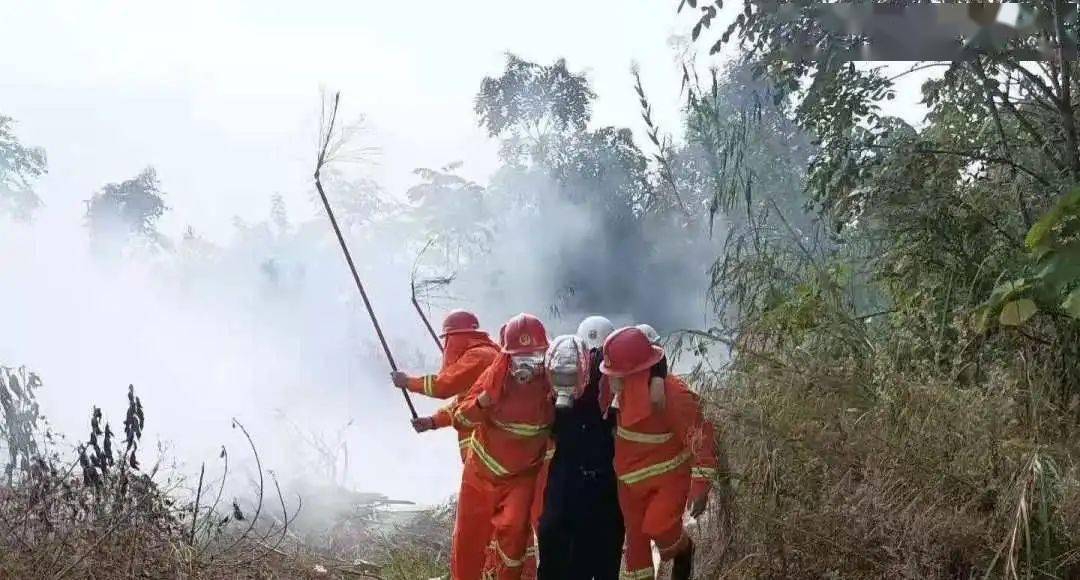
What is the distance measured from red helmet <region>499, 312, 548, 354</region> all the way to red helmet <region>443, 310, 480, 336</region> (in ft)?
4.23

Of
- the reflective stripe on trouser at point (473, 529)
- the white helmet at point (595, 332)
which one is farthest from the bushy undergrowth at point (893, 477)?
the reflective stripe on trouser at point (473, 529)

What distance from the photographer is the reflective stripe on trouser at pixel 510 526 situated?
5031 mm

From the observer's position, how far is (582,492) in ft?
16.1

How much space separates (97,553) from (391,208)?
65.2 feet

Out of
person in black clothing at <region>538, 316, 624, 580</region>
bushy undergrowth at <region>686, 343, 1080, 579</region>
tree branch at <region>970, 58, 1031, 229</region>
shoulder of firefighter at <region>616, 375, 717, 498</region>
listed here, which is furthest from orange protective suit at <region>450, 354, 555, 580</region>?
tree branch at <region>970, 58, 1031, 229</region>

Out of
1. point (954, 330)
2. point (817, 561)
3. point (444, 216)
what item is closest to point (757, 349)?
point (954, 330)

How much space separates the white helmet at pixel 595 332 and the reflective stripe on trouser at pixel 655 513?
0.73 metres

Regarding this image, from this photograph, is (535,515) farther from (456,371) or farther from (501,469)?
(456,371)

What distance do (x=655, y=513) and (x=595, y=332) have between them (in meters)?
0.96

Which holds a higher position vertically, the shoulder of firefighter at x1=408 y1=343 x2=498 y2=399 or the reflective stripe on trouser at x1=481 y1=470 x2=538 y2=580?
the shoulder of firefighter at x1=408 y1=343 x2=498 y2=399

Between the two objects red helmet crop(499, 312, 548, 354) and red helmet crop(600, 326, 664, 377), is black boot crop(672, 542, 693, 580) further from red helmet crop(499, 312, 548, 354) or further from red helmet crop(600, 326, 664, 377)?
red helmet crop(499, 312, 548, 354)

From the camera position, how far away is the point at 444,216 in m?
23.1

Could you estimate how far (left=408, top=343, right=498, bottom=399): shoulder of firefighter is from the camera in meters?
5.97

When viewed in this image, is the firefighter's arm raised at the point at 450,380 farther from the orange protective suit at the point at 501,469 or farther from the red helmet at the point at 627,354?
the red helmet at the point at 627,354
